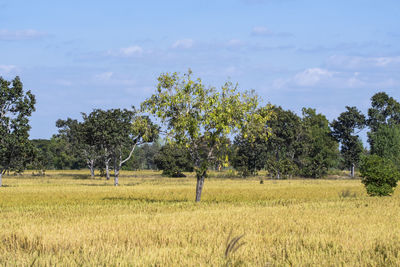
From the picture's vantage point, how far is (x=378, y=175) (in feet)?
129

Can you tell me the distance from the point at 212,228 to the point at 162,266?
6.31 metres

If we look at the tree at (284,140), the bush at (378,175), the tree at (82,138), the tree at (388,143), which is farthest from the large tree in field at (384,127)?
the bush at (378,175)

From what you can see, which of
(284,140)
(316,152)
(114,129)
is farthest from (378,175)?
(316,152)

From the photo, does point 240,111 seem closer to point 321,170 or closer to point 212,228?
point 212,228

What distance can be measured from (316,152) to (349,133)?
894 cm

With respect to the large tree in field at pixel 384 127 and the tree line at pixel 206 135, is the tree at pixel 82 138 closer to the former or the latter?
the tree line at pixel 206 135

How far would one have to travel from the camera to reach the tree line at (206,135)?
31984mm

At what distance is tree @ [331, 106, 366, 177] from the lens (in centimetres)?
11500

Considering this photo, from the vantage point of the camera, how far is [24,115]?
5881cm

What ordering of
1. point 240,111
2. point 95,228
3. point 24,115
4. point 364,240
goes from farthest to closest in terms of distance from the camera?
point 24,115 → point 240,111 → point 95,228 → point 364,240

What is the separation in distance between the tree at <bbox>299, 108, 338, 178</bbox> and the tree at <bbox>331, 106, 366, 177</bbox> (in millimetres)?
2554

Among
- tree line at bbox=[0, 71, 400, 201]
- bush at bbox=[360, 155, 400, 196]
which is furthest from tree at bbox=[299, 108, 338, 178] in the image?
bush at bbox=[360, 155, 400, 196]

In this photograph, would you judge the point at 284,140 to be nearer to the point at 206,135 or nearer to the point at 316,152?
the point at 316,152

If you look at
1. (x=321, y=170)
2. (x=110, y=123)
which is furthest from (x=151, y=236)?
(x=321, y=170)
